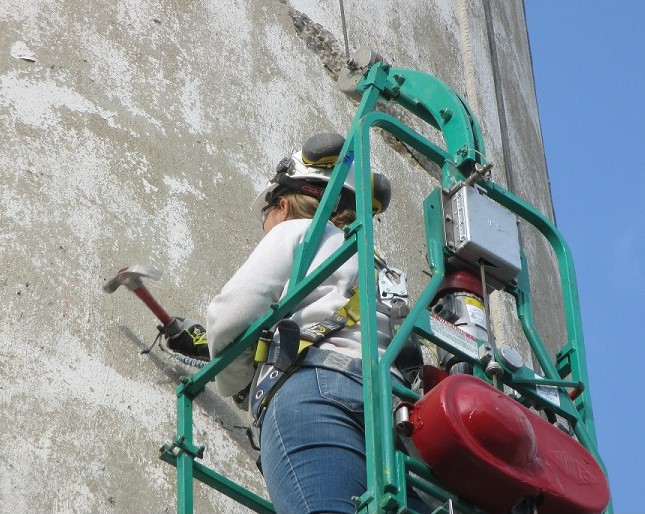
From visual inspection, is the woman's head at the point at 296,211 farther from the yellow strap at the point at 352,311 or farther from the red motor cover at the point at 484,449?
the red motor cover at the point at 484,449

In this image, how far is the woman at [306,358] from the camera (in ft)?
12.3

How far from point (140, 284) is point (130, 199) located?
0.60m

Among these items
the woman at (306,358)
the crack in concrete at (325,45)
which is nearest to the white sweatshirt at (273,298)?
the woman at (306,358)

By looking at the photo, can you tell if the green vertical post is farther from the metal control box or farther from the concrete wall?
the metal control box

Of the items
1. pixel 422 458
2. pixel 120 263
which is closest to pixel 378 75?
pixel 120 263

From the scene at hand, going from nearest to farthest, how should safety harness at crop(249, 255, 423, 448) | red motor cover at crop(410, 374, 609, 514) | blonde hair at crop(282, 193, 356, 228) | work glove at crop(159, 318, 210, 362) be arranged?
red motor cover at crop(410, 374, 609, 514) < safety harness at crop(249, 255, 423, 448) < blonde hair at crop(282, 193, 356, 228) < work glove at crop(159, 318, 210, 362)

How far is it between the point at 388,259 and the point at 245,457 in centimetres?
170

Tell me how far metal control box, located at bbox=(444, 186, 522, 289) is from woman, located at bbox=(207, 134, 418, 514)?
346 millimetres

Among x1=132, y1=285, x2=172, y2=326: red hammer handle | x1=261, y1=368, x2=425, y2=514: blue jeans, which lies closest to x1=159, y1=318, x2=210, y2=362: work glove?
x1=132, y1=285, x2=172, y2=326: red hammer handle

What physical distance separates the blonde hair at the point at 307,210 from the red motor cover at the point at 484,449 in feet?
3.78

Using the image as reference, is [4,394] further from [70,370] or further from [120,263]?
[120,263]

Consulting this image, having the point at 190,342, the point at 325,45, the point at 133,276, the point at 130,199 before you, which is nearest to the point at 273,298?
the point at 190,342

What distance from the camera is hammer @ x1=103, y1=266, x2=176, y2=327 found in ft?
16.6

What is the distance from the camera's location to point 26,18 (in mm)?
5883
